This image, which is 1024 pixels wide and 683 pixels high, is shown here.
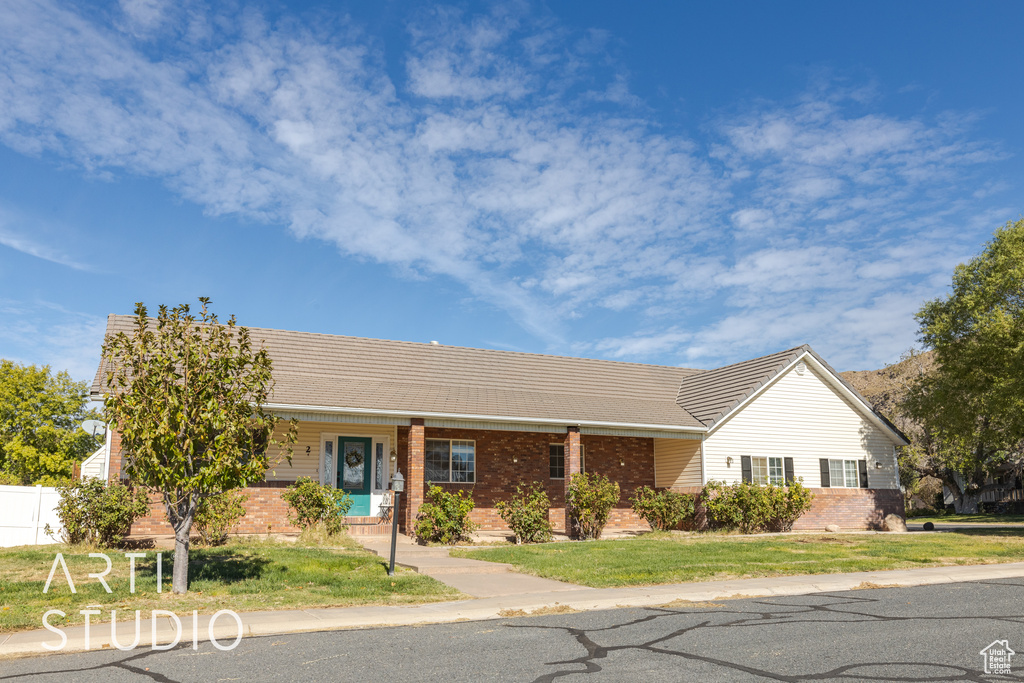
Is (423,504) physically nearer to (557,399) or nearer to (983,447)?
(557,399)

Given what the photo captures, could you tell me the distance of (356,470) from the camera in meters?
20.7

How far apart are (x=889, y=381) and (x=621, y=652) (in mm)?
78240

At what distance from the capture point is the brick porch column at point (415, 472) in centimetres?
1883

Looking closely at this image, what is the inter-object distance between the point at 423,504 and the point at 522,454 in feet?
17.3

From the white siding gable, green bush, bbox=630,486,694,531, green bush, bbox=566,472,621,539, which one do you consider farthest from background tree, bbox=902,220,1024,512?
green bush, bbox=566,472,621,539

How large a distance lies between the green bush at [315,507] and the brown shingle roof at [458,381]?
203 cm

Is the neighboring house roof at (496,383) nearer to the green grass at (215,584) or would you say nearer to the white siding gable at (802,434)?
the white siding gable at (802,434)

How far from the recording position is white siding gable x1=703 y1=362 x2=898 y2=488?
2330 centimetres

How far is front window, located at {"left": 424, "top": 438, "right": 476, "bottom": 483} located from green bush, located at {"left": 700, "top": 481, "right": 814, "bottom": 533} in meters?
6.85

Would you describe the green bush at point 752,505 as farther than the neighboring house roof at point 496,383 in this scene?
Yes

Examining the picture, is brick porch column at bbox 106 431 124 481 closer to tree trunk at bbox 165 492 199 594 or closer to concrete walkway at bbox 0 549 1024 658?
tree trunk at bbox 165 492 199 594

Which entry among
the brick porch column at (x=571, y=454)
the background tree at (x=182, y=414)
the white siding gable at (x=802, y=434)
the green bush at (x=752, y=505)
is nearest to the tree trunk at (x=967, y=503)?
the white siding gable at (x=802, y=434)

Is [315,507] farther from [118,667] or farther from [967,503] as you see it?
[967,503]

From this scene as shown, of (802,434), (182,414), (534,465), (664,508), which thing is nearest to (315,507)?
(534,465)
